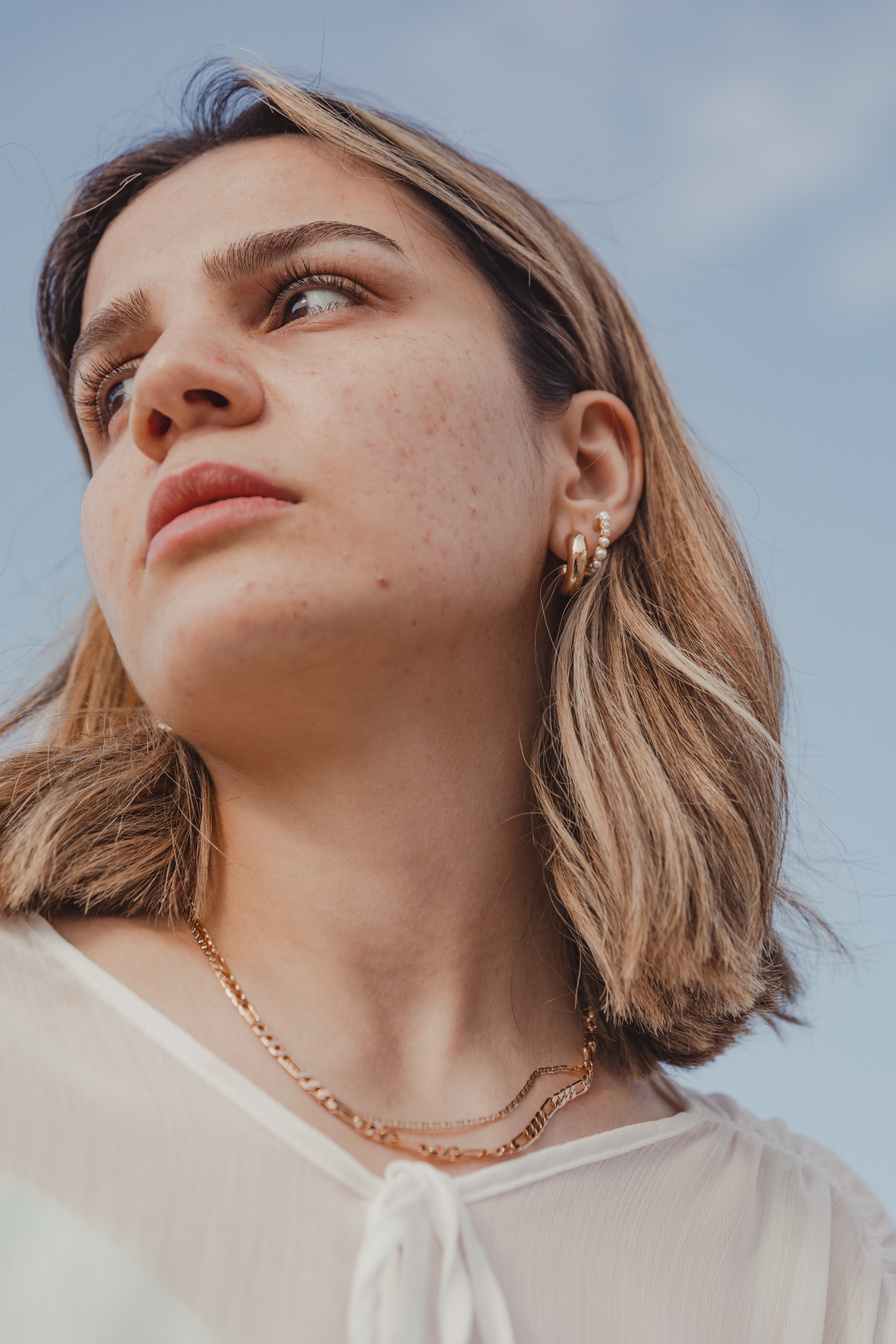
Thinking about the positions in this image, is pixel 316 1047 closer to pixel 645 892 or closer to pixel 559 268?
pixel 645 892

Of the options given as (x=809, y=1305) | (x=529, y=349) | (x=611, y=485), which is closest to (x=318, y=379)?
(x=529, y=349)

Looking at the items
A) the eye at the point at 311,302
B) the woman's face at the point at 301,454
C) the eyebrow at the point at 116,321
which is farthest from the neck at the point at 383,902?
the eyebrow at the point at 116,321

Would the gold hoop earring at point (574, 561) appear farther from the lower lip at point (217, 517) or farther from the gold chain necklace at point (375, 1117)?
the gold chain necklace at point (375, 1117)

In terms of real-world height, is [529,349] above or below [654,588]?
above

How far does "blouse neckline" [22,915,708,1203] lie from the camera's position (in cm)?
148

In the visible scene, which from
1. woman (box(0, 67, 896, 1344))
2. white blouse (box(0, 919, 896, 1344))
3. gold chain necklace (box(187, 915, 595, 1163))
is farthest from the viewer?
gold chain necklace (box(187, 915, 595, 1163))

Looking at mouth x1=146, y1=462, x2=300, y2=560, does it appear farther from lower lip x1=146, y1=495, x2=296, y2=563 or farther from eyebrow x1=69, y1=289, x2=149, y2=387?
eyebrow x1=69, y1=289, x2=149, y2=387

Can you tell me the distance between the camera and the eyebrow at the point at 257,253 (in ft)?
6.07

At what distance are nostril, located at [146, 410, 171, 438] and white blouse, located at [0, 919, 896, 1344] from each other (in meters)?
0.77

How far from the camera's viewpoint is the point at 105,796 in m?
2.00

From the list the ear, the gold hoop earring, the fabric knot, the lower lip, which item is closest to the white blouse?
the fabric knot

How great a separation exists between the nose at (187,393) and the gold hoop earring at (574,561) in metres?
0.66

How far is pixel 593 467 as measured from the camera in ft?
7.36

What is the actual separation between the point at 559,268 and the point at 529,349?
0.31 metres
